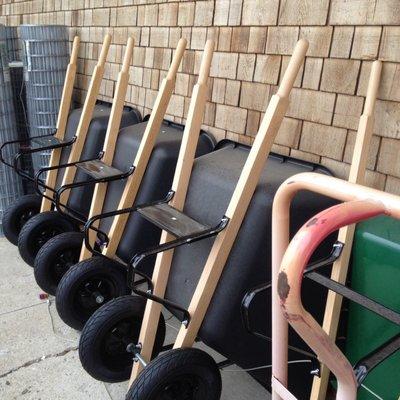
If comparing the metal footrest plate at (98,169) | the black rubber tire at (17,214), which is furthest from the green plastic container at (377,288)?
the black rubber tire at (17,214)

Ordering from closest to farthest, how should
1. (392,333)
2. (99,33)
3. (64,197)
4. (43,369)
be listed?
(392,333) → (43,369) → (64,197) → (99,33)

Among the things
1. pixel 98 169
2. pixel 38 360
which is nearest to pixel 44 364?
pixel 38 360

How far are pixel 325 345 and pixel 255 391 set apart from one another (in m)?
1.47

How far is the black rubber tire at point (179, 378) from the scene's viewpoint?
4.99 feet

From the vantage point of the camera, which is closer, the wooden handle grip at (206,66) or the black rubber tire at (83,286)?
the wooden handle grip at (206,66)

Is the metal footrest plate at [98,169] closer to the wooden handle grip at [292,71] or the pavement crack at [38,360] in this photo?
the pavement crack at [38,360]

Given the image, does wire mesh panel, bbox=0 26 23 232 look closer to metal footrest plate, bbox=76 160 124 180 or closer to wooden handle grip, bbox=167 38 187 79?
metal footrest plate, bbox=76 160 124 180

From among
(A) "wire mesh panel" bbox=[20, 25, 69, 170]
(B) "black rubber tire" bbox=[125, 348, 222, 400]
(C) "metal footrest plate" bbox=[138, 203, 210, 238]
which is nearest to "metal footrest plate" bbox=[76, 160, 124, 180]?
(C) "metal footrest plate" bbox=[138, 203, 210, 238]

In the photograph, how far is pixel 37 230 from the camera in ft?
9.16

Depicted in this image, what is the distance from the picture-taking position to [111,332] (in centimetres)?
186

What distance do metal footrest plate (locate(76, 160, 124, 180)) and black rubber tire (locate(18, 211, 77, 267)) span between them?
0.56 meters

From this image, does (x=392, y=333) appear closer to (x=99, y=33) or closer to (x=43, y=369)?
(x=43, y=369)

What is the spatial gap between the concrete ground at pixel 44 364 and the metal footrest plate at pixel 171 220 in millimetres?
928

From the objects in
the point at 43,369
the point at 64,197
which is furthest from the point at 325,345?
the point at 64,197
